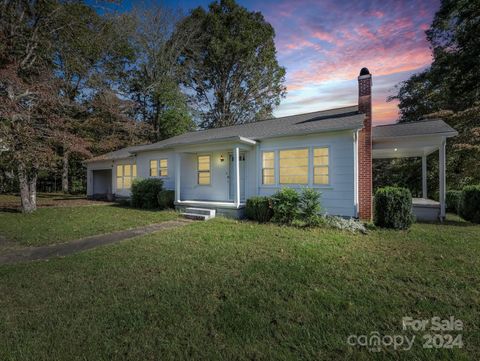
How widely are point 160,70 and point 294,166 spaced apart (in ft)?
73.7

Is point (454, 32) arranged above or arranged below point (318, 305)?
above

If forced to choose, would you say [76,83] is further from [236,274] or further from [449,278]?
[449,278]

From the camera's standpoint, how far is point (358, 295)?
3.44m

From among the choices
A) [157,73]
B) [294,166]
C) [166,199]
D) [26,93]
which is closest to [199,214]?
[166,199]

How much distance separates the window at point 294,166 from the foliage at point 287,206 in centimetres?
151

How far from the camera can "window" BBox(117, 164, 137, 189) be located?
16816mm

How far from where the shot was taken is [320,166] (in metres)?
9.06

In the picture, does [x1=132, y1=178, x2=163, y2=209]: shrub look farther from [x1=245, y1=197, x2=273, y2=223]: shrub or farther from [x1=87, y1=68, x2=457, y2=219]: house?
[x1=245, y1=197, x2=273, y2=223]: shrub

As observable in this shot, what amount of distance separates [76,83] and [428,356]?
28.8m

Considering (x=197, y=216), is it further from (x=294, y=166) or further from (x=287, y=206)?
(x=294, y=166)

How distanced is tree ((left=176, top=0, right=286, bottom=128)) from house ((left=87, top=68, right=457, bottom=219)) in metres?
16.1

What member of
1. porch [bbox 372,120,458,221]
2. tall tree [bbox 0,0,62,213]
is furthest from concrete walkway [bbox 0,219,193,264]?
porch [bbox 372,120,458,221]

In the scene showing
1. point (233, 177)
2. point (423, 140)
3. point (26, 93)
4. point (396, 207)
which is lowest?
point (396, 207)

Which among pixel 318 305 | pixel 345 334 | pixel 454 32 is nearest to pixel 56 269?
pixel 318 305
